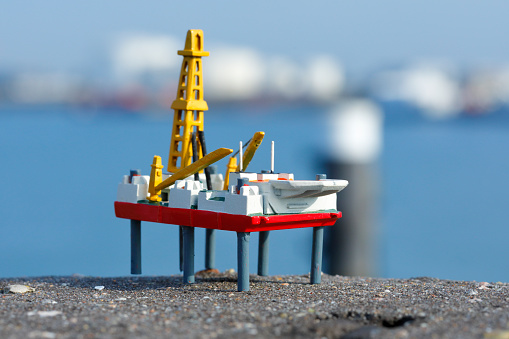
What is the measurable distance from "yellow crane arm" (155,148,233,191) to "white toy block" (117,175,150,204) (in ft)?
1.33

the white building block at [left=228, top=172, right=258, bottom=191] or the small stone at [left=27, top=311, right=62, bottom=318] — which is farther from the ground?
the white building block at [left=228, top=172, right=258, bottom=191]

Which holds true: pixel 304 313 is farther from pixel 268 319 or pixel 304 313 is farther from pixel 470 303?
pixel 470 303

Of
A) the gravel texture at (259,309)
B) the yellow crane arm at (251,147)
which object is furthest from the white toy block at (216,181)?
the gravel texture at (259,309)

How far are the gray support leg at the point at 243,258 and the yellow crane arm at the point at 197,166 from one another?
1.27 m

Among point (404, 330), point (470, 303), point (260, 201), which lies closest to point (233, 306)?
point (260, 201)

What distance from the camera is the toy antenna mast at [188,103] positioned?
47.8ft

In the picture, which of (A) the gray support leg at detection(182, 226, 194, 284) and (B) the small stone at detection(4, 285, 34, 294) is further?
(A) the gray support leg at detection(182, 226, 194, 284)

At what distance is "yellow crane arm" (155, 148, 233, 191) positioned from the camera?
1256 centimetres

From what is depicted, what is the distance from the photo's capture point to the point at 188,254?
13688mm

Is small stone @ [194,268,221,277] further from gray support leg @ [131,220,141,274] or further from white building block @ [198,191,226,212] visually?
white building block @ [198,191,226,212]

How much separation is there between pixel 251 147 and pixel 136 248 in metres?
2.94

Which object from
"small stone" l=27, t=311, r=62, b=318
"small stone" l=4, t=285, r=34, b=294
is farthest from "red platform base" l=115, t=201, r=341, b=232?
"small stone" l=27, t=311, r=62, b=318

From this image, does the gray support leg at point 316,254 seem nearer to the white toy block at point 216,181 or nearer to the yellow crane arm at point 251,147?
the yellow crane arm at point 251,147

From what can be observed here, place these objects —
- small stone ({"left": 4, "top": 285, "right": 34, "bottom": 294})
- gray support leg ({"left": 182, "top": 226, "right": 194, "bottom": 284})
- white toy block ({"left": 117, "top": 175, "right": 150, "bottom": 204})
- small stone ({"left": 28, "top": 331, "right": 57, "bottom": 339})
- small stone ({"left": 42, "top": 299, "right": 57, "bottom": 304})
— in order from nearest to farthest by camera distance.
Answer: small stone ({"left": 28, "top": 331, "right": 57, "bottom": 339}) < small stone ({"left": 42, "top": 299, "right": 57, "bottom": 304}) < small stone ({"left": 4, "top": 285, "right": 34, "bottom": 294}) < gray support leg ({"left": 182, "top": 226, "right": 194, "bottom": 284}) < white toy block ({"left": 117, "top": 175, "right": 150, "bottom": 204})
